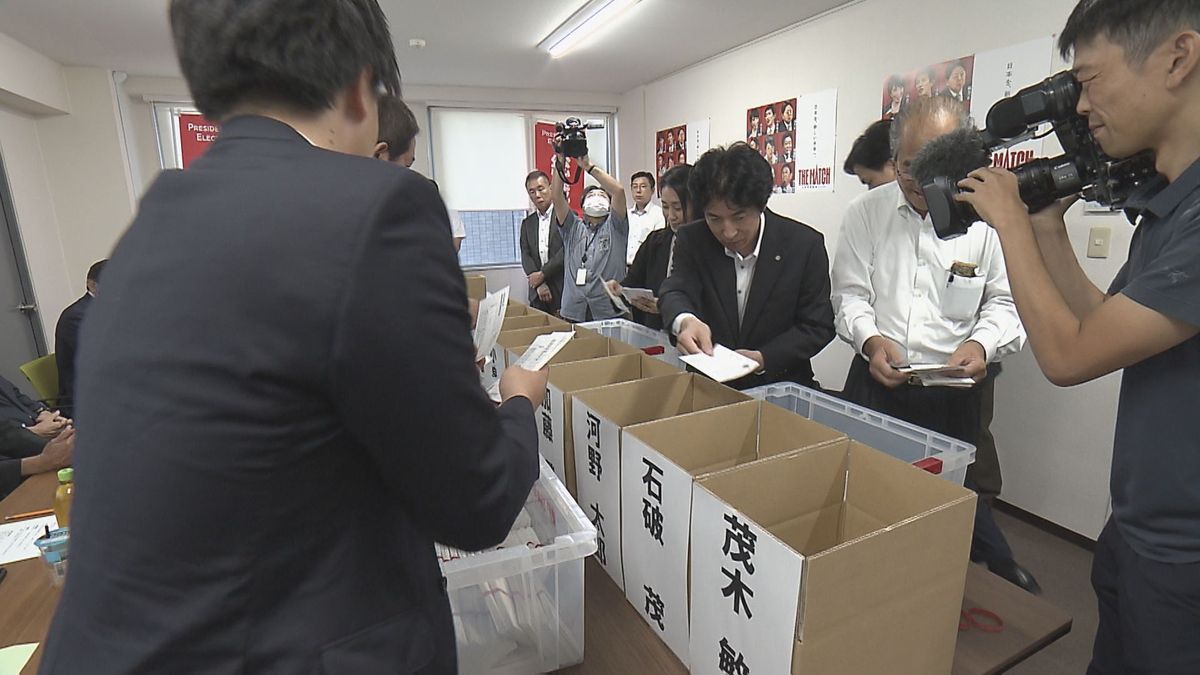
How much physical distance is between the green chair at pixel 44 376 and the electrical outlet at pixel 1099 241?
165 inches

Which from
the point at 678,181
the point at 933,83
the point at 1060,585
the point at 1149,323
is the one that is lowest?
the point at 1060,585

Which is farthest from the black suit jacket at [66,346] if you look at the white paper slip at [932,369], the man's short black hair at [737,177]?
the white paper slip at [932,369]

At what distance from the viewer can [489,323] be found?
4.25 feet

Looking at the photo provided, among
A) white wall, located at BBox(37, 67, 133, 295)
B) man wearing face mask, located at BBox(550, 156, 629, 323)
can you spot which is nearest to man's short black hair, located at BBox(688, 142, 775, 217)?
man wearing face mask, located at BBox(550, 156, 629, 323)

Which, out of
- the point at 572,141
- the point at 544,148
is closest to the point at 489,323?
the point at 572,141

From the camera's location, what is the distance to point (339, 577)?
0.50 metres

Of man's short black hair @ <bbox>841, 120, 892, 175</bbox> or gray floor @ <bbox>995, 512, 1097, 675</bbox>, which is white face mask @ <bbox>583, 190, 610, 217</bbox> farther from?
gray floor @ <bbox>995, 512, 1097, 675</bbox>

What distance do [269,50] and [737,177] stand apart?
1.26 meters

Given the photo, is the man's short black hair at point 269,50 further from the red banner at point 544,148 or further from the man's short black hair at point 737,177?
the red banner at point 544,148

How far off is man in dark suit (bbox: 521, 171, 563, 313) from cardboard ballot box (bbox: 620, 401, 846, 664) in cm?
298

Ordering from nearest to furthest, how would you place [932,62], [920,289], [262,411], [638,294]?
[262,411], [920,289], [638,294], [932,62]

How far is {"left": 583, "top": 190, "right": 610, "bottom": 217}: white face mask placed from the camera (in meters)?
3.45

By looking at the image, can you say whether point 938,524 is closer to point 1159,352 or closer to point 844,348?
point 1159,352

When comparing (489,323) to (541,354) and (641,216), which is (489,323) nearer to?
(541,354)
